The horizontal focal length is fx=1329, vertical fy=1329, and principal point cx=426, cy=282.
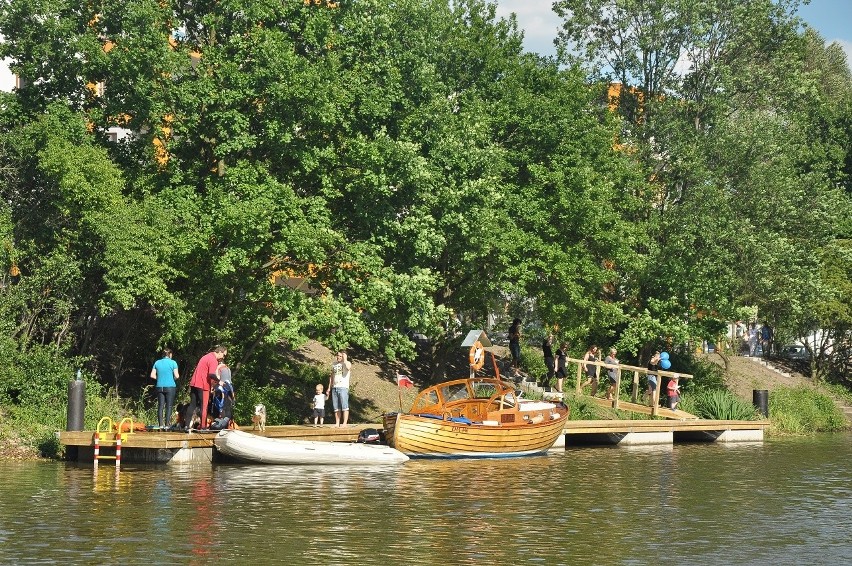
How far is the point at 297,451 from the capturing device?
99.0ft

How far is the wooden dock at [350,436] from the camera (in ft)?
96.3

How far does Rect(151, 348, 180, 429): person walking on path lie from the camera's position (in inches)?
1223

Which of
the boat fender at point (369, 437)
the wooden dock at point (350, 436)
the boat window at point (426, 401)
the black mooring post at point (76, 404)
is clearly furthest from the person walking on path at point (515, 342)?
the black mooring post at point (76, 404)

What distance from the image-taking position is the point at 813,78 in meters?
55.9

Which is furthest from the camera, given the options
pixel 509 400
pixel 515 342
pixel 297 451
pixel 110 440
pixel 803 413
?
pixel 803 413

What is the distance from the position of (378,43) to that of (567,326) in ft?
40.2

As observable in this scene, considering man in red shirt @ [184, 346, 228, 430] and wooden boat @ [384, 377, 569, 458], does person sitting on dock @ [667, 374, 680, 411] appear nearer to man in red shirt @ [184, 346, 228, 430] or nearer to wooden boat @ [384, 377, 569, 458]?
wooden boat @ [384, 377, 569, 458]

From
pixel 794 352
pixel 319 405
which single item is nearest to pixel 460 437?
pixel 319 405

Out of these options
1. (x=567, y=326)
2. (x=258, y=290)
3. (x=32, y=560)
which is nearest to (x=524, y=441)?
(x=258, y=290)

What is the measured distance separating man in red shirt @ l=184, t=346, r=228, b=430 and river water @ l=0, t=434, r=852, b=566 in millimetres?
1536

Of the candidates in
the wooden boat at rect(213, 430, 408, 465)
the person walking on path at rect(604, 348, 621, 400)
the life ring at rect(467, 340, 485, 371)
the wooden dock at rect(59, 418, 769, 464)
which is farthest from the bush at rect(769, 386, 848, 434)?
the wooden boat at rect(213, 430, 408, 465)

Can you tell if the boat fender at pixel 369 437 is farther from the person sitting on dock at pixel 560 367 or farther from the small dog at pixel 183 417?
the person sitting on dock at pixel 560 367

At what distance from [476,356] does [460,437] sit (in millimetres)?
6227

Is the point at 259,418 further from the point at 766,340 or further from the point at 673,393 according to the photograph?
the point at 766,340
